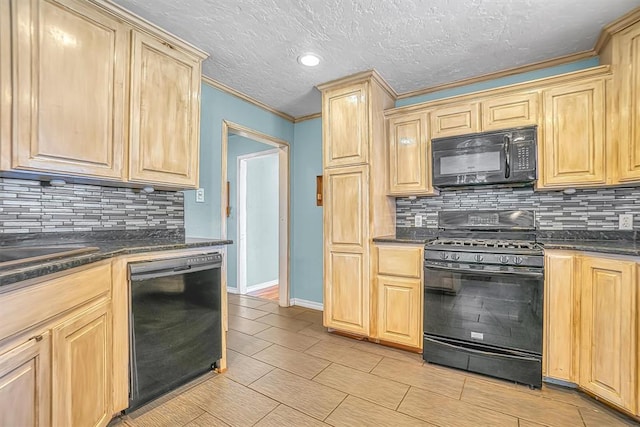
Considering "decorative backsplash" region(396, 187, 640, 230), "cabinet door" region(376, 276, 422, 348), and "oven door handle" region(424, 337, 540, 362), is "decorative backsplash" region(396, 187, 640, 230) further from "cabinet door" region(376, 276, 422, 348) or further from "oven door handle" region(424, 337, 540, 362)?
"oven door handle" region(424, 337, 540, 362)

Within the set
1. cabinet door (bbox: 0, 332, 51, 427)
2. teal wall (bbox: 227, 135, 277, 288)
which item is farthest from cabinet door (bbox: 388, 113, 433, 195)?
cabinet door (bbox: 0, 332, 51, 427)

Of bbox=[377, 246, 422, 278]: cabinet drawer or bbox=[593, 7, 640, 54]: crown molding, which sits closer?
bbox=[593, 7, 640, 54]: crown molding

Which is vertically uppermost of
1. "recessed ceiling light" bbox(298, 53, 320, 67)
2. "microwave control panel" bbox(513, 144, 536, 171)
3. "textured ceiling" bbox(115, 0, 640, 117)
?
"textured ceiling" bbox(115, 0, 640, 117)

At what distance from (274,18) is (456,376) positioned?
2.82 meters

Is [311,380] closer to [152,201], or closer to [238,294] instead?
[152,201]

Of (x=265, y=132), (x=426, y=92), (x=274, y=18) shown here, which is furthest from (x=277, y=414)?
(x=426, y=92)

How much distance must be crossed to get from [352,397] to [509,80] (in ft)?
9.69

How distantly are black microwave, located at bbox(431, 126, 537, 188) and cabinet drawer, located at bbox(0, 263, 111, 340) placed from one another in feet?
8.38

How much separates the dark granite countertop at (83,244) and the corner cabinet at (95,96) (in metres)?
0.38

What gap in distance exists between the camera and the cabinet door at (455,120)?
8.29ft

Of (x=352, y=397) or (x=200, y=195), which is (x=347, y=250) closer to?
(x=352, y=397)

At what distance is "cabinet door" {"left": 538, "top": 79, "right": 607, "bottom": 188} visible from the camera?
2.12m

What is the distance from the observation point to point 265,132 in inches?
138

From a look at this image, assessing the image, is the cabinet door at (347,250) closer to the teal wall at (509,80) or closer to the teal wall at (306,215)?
the teal wall at (306,215)
